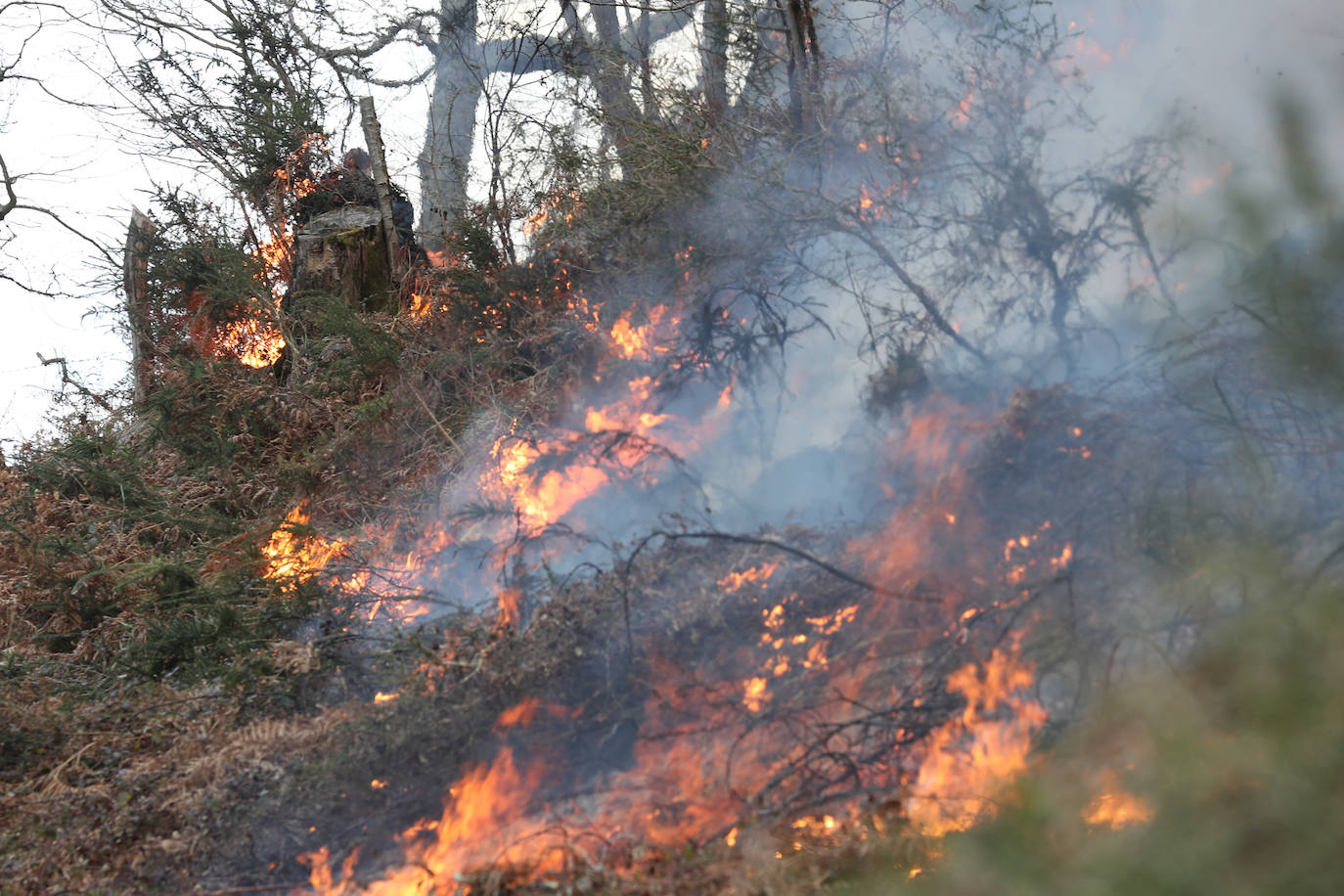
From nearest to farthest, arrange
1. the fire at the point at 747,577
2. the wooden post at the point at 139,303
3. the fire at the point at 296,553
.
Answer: the fire at the point at 747,577 < the fire at the point at 296,553 < the wooden post at the point at 139,303

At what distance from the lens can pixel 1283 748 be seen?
1.82 m

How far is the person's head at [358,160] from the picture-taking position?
1086 centimetres

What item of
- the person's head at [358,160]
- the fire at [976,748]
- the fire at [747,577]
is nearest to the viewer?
the fire at [976,748]

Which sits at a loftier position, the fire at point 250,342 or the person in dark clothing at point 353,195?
the person in dark clothing at point 353,195

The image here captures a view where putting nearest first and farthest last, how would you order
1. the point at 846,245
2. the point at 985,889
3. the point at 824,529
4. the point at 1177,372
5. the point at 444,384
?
1. the point at 985,889
2. the point at 1177,372
3. the point at 824,529
4. the point at 846,245
5. the point at 444,384

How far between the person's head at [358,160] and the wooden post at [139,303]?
248 centimetres

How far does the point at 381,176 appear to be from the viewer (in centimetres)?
1045

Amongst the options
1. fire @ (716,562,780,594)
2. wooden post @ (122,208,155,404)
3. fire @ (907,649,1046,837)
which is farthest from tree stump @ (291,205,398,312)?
fire @ (907,649,1046,837)

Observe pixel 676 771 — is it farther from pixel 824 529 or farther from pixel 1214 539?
pixel 1214 539

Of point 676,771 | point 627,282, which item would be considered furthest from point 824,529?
point 627,282

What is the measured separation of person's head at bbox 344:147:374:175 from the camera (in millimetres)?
10859

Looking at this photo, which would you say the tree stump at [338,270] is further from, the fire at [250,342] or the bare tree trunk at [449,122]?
the bare tree trunk at [449,122]

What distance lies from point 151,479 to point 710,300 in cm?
576

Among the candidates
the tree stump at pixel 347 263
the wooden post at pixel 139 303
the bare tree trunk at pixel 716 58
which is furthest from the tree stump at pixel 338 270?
the bare tree trunk at pixel 716 58
